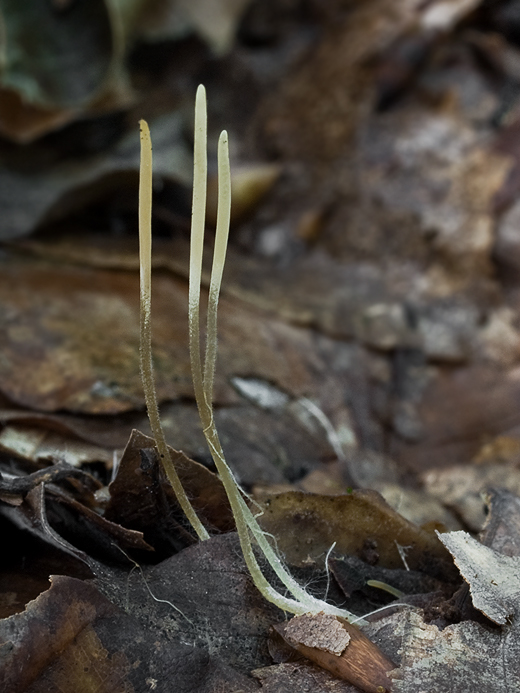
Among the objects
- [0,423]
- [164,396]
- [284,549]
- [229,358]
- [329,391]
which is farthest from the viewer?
[329,391]

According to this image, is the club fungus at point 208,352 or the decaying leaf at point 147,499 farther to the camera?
the decaying leaf at point 147,499

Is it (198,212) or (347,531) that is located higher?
(198,212)

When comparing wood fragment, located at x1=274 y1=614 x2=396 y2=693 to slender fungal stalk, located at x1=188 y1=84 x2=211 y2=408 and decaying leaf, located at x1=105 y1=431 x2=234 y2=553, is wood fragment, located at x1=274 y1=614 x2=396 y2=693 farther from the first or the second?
slender fungal stalk, located at x1=188 y1=84 x2=211 y2=408

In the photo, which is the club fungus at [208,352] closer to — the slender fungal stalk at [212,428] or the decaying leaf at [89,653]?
the slender fungal stalk at [212,428]

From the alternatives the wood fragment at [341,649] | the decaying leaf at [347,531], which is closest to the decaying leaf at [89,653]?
the wood fragment at [341,649]

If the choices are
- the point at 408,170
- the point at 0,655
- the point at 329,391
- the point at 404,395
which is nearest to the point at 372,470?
the point at 329,391

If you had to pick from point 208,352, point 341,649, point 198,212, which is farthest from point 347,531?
point 198,212

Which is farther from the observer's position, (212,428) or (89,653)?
(212,428)

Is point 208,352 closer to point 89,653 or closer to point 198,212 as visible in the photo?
A: point 198,212

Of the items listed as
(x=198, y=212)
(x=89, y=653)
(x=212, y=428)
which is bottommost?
(x=89, y=653)

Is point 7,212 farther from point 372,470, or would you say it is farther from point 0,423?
point 372,470

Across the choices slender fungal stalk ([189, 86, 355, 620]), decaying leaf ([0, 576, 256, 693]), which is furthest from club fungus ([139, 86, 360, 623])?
decaying leaf ([0, 576, 256, 693])
